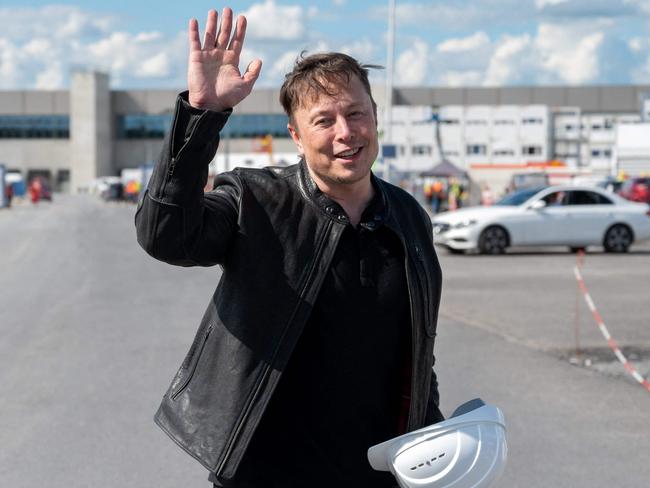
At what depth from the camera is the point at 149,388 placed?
8.70 m

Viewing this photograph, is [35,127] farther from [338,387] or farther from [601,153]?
[338,387]

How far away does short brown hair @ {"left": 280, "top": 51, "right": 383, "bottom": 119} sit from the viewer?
10.0 feet

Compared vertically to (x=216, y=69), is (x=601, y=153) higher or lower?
lower

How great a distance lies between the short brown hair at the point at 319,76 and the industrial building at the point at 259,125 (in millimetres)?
96446

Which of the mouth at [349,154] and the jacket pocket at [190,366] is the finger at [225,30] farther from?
the jacket pocket at [190,366]

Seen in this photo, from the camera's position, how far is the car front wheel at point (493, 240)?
78.6 ft

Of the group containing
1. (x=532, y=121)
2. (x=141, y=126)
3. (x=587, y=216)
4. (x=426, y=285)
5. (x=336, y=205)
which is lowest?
(x=587, y=216)

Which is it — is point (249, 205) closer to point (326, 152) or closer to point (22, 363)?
point (326, 152)

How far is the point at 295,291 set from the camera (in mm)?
2947

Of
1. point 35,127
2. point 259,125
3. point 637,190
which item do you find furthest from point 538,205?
point 35,127

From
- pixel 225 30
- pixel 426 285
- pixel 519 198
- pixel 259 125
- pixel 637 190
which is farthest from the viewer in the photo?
pixel 259 125

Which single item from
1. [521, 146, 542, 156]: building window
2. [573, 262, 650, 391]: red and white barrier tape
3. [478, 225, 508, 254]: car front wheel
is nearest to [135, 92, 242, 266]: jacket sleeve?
[573, 262, 650, 391]: red and white barrier tape

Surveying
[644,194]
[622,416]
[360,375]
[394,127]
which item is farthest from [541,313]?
[394,127]

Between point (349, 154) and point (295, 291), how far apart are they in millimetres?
395
